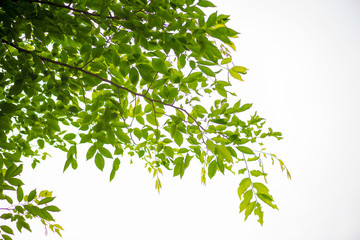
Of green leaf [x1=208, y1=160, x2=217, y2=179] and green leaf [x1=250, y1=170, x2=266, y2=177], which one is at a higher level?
green leaf [x1=250, y1=170, x2=266, y2=177]

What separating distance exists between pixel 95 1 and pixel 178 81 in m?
0.56

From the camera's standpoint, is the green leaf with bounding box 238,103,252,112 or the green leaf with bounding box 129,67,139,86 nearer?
the green leaf with bounding box 129,67,139,86

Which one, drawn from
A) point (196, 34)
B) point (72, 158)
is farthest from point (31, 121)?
point (196, 34)

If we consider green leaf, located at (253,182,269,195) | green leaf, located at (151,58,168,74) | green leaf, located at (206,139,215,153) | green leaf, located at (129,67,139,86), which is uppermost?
green leaf, located at (151,58,168,74)

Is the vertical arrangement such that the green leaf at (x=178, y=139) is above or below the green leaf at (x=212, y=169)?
above

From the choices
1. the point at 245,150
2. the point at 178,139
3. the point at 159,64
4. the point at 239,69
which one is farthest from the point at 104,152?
the point at 239,69

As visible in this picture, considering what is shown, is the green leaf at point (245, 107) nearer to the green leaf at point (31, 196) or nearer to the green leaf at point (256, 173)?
the green leaf at point (256, 173)

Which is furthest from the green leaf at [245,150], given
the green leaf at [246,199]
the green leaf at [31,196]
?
the green leaf at [31,196]

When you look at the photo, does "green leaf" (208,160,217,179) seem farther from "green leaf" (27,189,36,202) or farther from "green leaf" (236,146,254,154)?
"green leaf" (27,189,36,202)

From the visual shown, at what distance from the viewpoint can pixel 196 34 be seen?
0.82 m

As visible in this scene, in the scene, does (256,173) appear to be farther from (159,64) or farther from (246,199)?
(159,64)

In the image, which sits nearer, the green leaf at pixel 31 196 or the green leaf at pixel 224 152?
the green leaf at pixel 224 152

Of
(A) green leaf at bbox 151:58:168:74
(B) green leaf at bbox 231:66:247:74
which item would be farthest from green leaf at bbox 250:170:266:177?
(A) green leaf at bbox 151:58:168:74

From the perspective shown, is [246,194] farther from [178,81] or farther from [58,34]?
[58,34]
